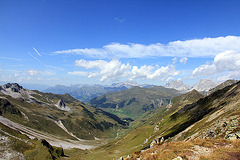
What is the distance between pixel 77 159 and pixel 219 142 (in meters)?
124

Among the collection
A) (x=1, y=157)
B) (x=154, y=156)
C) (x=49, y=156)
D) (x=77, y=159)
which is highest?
(x=154, y=156)

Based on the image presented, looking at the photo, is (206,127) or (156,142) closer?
(156,142)

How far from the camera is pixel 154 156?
21844 millimetres

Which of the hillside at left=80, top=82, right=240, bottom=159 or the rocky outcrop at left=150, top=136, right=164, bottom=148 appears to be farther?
the rocky outcrop at left=150, top=136, right=164, bottom=148

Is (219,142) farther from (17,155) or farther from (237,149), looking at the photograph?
(17,155)

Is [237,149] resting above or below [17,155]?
above

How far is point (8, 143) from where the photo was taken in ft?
309

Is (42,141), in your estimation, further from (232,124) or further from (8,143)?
(232,124)

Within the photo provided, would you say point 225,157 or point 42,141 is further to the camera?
point 42,141

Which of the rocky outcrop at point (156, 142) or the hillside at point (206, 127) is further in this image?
the rocky outcrop at point (156, 142)

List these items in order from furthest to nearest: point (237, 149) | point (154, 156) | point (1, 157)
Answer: point (1, 157)
point (154, 156)
point (237, 149)

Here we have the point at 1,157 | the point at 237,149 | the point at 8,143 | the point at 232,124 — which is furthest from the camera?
the point at 8,143

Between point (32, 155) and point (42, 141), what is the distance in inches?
1029

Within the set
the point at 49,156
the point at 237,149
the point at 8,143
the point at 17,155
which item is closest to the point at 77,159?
the point at 49,156
